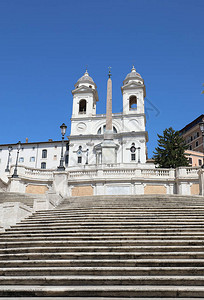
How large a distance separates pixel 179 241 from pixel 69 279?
11.9ft

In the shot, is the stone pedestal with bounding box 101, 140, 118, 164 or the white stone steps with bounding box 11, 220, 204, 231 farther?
the stone pedestal with bounding box 101, 140, 118, 164

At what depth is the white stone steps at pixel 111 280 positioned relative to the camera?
676 cm

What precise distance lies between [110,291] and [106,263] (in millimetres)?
1459

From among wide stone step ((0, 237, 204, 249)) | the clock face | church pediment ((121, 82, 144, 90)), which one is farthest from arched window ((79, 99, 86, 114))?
wide stone step ((0, 237, 204, 249))

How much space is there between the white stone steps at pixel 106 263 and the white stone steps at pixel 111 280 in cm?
68

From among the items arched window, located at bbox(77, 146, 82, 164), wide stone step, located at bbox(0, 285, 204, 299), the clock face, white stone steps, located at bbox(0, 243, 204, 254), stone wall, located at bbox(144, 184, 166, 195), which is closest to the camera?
wide stone step, located at bbox(0, 285, 204, 299)

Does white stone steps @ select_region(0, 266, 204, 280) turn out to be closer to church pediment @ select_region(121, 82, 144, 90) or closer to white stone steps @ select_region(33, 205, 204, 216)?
white stone steps @ select_region(33, 205, 204, 216)

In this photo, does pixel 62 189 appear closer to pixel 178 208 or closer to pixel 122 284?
pixel 178 208

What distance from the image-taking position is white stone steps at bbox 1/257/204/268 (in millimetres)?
7629

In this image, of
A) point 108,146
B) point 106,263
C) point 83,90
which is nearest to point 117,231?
point 106,263

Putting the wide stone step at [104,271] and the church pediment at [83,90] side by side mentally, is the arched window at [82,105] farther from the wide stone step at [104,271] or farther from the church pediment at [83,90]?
the wide stone step at [104,271]

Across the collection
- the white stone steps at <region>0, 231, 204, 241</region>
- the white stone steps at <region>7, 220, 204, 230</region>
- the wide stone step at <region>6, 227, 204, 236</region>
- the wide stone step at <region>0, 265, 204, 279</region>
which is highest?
the white stone steps at <region>7, 220, 204, 230</region>

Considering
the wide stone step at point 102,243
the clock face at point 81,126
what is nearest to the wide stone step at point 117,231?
the wide stone step at point 102,243

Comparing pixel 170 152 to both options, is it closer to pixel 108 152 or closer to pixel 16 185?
pixel 108 152
